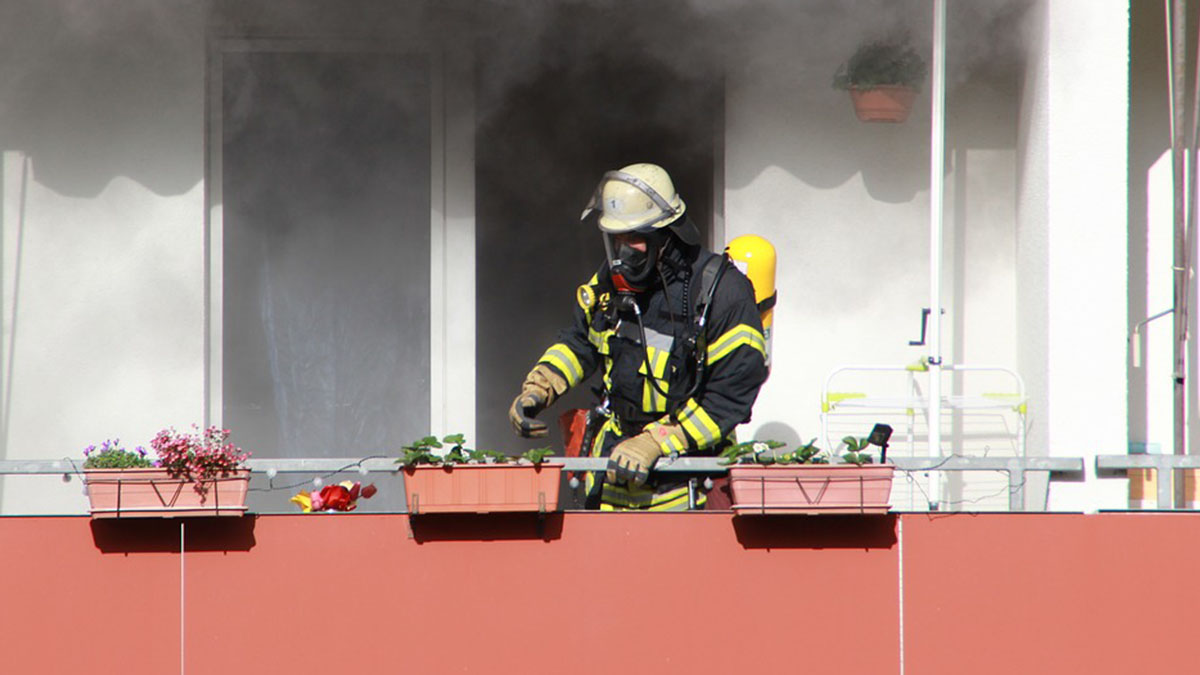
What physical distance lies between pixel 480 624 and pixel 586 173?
3756mm

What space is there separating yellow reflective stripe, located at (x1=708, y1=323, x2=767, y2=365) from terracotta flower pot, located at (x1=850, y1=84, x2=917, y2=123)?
1.95 m

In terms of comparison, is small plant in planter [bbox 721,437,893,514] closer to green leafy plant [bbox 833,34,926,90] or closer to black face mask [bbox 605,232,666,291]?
black face mask [bbox 605,232,666,291]

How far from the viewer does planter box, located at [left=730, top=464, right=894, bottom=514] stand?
16.6 feet

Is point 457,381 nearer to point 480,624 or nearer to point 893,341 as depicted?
point 893,341

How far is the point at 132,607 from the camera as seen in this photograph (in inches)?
208

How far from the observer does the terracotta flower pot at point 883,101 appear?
704cm

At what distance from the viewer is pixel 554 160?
8508 millimetres

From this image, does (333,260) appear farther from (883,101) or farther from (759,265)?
(883,101)

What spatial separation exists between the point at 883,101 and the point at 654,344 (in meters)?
1.98

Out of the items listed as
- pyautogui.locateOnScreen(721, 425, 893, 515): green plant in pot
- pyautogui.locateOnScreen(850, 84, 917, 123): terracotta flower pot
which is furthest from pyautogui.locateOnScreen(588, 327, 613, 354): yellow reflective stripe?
pyautogui.locateOnScreen(850, 84, 917, 123): terracotta flower pot

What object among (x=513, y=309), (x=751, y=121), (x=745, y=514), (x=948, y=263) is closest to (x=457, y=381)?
(x=513, y=309)

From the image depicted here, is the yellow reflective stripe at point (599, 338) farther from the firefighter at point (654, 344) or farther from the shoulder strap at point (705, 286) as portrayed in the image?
the shoulder strap at point (705, 286)

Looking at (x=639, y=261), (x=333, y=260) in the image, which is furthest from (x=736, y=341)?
(x=333, y=260)

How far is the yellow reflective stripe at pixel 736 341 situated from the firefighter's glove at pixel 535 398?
0.57m
